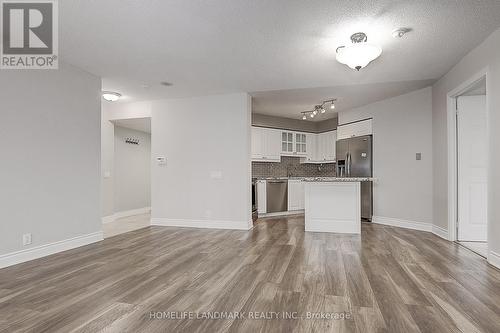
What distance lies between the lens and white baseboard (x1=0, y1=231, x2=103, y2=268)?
3008 mm

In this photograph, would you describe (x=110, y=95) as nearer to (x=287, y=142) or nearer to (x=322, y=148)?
(x=287, y=142)

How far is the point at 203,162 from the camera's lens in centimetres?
526

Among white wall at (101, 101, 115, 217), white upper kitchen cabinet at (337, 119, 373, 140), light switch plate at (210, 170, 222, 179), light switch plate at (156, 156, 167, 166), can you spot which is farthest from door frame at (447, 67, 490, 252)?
white wall at (101, 101, 115, 217)

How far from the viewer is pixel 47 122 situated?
345 centimetres

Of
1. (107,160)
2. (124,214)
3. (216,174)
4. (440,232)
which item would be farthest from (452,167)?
(124,214)

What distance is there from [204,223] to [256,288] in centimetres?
303

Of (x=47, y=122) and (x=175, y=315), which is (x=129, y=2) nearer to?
(x=47, y=122)

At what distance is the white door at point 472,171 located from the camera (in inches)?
152

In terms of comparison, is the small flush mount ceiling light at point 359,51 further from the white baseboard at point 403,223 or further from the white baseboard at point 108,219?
the white baseboard at point 108,219

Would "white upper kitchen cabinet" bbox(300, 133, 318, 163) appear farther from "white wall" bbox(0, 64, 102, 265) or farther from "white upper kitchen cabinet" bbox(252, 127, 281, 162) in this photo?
"white wall" bbox(0, 64, 102, 265)

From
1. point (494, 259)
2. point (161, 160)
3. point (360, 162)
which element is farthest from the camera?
point (360, 162)

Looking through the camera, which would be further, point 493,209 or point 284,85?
point 284,85

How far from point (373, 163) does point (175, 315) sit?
514 cm

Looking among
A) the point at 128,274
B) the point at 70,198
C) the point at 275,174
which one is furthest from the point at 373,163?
the point at 70,198
